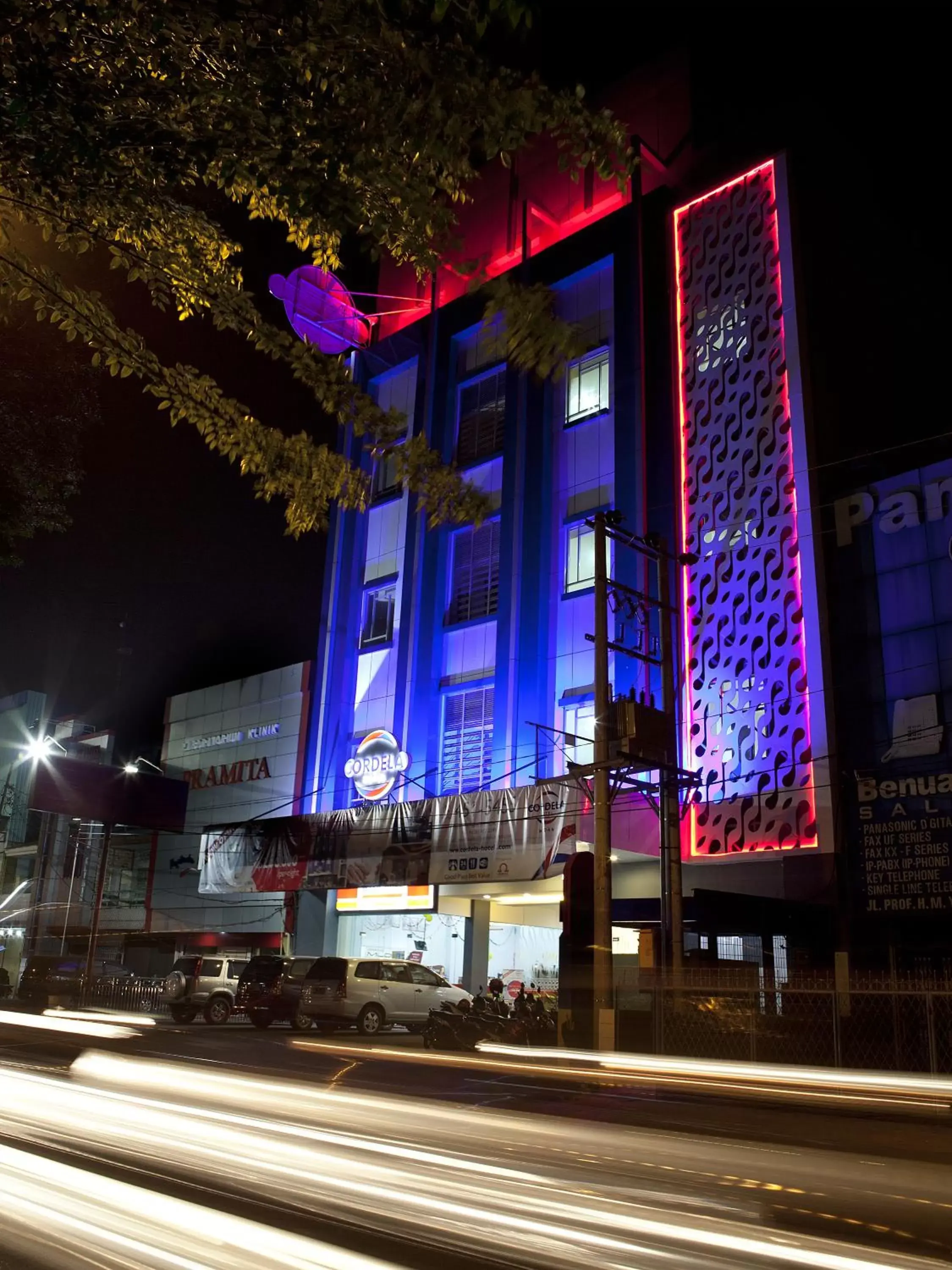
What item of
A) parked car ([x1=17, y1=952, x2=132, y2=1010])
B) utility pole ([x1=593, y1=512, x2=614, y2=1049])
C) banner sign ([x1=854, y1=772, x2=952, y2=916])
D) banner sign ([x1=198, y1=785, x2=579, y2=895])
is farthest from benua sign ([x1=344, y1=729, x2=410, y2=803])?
banner sign ([x1=854, y1=772, x2=952, y2=916])

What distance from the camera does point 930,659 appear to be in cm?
2305

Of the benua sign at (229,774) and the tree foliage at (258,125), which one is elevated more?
the benua sign at (229,774)

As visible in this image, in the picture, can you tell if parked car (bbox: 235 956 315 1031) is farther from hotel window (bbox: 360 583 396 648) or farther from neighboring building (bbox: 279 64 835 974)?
hotel window (bbox: 360 583 396 648)

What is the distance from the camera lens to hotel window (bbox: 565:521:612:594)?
1187 inches

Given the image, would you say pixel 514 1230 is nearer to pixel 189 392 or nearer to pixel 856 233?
pixel 189 392

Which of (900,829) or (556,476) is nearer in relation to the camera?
(900,829)

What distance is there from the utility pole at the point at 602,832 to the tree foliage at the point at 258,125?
12761 mm

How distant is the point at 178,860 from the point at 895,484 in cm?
3213

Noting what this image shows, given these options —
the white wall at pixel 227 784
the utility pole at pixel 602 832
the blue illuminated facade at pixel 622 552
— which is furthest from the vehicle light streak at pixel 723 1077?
the white wall at pixel 227 784

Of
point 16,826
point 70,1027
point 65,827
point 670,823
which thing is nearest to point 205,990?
point 70,1027

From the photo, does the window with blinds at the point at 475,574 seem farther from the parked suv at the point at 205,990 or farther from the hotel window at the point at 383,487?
the parked suv at the point at 205,990

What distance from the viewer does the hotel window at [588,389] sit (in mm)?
31516

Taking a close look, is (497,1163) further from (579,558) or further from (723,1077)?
(579,558)

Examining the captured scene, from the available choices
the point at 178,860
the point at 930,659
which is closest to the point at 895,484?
the point at 930,659
